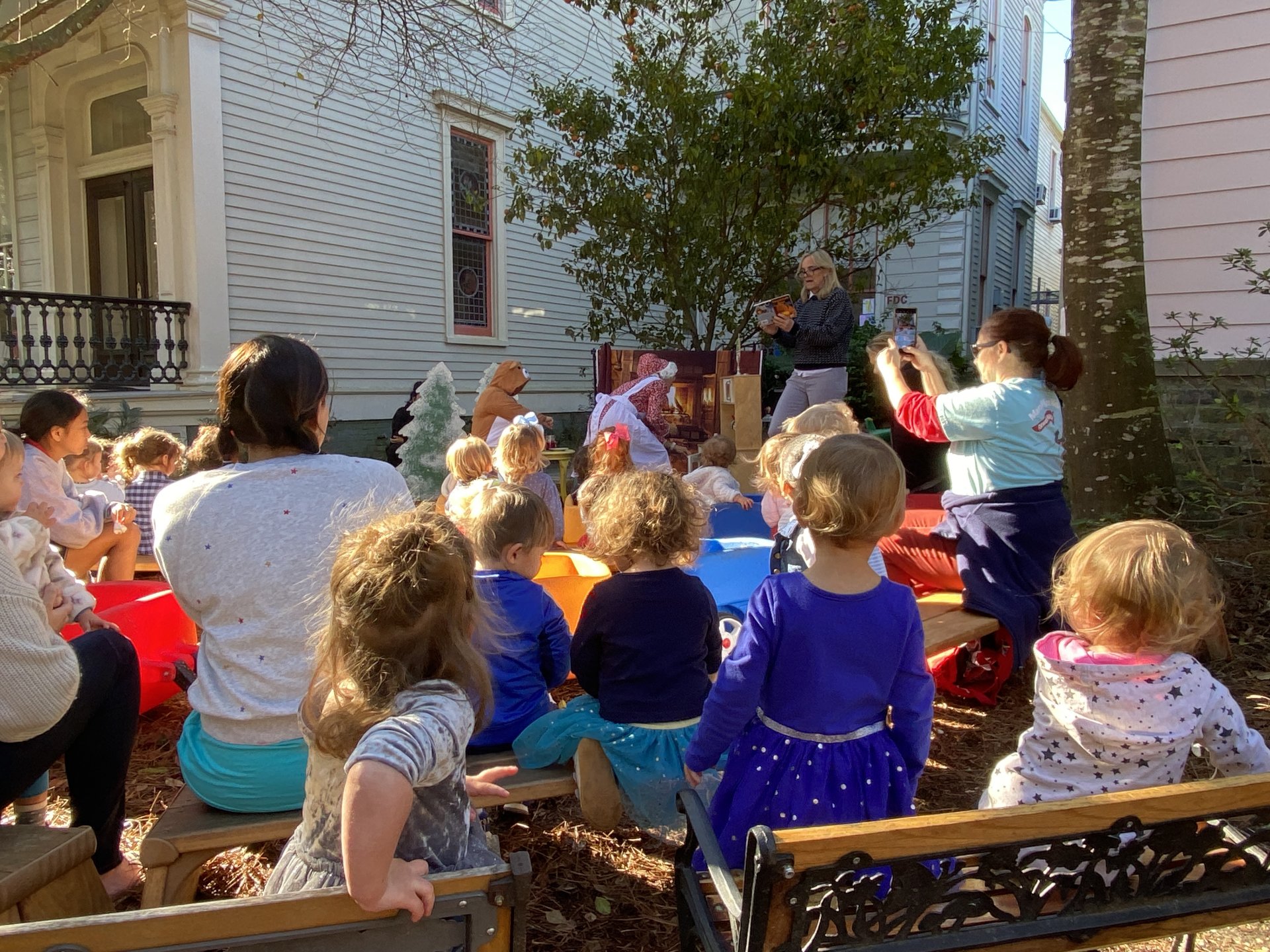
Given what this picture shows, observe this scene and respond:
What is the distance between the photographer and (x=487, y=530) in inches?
103

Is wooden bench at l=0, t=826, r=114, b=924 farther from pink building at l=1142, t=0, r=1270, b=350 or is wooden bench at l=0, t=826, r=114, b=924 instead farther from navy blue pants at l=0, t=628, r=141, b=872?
pink building at l=1142, t=0, r=1270, b=350

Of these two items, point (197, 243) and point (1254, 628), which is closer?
point (1254, 628)

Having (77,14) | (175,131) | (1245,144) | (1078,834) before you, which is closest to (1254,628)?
(1078,834)

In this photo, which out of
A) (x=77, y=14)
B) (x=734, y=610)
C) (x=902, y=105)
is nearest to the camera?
(x=734, y=610)

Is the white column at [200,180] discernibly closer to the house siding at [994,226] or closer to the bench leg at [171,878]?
the bench leg at [171,878]

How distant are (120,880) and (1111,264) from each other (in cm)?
503

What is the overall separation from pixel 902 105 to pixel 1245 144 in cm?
300

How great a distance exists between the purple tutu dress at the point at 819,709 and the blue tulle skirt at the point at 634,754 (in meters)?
0.44

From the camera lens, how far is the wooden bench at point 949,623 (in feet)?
10.9

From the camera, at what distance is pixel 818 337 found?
20.3 feet

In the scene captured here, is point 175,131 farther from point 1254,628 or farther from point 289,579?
point 1254,628

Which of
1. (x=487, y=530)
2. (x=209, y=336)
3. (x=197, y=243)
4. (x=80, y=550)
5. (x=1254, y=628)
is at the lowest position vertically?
(x=1254, y=628)

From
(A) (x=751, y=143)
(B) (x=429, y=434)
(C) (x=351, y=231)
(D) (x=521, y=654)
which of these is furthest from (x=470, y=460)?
(C) (x=351, y=231)

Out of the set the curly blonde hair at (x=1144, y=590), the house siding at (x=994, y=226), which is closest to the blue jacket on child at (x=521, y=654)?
the curly blonde hair at (x=1144, y=590)
